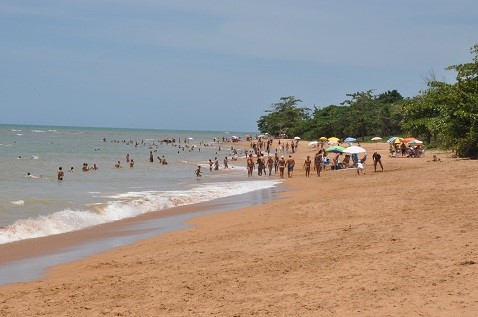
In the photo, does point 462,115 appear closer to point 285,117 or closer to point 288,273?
point 288,273

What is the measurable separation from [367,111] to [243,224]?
69.8 meters

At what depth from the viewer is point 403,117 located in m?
73.2

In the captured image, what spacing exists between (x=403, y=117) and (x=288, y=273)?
67894mm

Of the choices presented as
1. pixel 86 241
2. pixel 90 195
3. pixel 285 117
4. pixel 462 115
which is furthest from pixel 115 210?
pixel 285 117

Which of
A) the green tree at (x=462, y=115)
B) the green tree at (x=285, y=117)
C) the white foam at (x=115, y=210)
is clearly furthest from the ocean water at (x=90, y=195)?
the green tree at (x=285, y=117)

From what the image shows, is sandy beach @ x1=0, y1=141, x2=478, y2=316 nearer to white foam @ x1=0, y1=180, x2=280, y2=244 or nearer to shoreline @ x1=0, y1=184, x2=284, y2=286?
shoreline @ x1=0, y1=184, x2=284, y2=286

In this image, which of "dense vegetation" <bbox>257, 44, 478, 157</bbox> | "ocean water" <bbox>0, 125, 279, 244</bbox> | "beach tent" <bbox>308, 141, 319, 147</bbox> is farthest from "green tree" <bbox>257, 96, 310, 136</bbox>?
"ocean water" <bbox>0, 125, 279, 244</bbox>

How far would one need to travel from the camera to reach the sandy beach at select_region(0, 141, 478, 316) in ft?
22.1

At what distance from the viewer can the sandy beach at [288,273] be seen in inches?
265

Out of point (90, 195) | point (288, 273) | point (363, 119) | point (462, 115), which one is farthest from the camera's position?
point (363, 119)

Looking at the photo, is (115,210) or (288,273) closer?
(288,273)

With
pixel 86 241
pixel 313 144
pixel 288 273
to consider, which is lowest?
pixel 86 241

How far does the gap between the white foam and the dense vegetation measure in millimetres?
10369

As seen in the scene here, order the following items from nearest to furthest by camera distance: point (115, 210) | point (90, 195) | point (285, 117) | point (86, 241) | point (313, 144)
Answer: point (86, 241) < point (115, 210) < point (90, 195) < point (313, 144) < point (285, 117)
